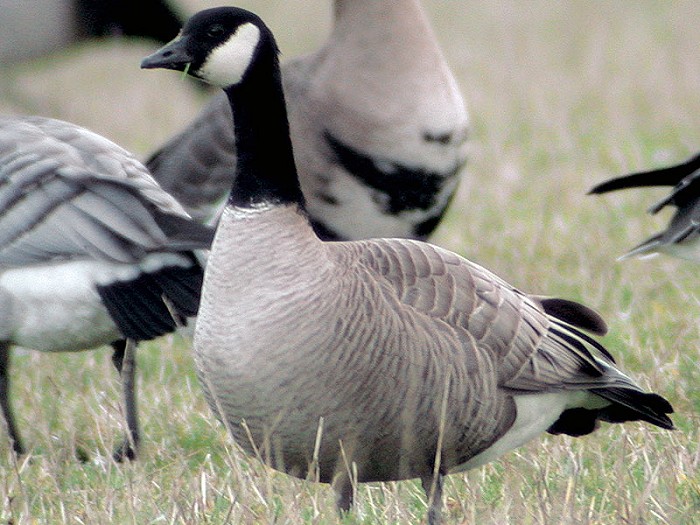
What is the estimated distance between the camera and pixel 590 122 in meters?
9.79

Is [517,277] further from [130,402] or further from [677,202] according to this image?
[130,402]

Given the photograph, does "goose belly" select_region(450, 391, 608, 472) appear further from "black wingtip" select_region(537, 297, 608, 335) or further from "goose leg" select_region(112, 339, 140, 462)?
"goose leg" select_region(112, 339, 140, 462)

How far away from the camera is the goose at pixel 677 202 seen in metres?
4.83

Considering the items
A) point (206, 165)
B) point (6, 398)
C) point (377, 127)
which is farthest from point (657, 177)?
point (6, 398)

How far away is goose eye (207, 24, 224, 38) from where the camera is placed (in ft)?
11.2

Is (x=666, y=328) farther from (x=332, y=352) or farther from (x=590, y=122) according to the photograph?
(x=590, y=122)

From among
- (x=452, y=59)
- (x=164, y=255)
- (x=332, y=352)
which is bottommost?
(x=452, y=59)

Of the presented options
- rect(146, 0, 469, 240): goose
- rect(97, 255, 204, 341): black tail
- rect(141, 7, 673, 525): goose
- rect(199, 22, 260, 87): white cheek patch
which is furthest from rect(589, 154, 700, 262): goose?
rect(199, 22, 260, 87): white cheek patch

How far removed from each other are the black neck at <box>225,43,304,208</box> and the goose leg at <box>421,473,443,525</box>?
0.83 meters

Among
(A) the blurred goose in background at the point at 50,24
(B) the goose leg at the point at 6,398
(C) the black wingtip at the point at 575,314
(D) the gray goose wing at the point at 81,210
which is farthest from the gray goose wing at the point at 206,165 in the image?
A: (A) the blurred goose in background at the point at 50,24

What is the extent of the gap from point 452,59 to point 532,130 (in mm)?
3264

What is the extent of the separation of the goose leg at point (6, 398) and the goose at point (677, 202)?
220 centimetres

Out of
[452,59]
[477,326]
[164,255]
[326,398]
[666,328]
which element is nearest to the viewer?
[326,398]

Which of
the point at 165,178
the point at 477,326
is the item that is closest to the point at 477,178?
the point at 165,178
